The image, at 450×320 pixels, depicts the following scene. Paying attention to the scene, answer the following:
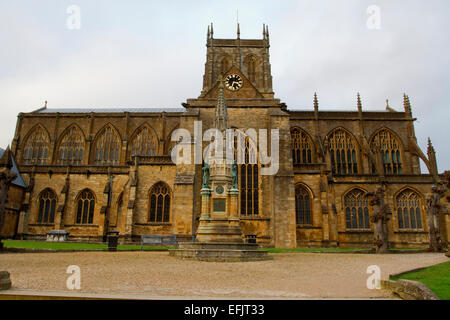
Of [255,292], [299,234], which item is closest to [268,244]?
[299,234]

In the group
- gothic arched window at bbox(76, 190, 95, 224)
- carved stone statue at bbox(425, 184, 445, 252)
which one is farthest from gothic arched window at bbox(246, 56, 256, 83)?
carved stone statue at bbox(425, 184, 445, 252)

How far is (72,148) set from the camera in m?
37.9

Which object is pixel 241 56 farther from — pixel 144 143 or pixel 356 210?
pixel 356 210

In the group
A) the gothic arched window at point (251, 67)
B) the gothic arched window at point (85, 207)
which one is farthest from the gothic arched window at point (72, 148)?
the gothic arched window at point (251, 67)

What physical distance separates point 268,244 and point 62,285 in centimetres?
2012

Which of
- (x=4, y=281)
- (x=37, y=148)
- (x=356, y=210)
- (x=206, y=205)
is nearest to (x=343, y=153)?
(x=356, y=210)

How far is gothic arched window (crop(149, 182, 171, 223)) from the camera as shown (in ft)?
90.3

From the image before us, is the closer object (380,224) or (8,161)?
(8,161)

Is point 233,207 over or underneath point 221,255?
over

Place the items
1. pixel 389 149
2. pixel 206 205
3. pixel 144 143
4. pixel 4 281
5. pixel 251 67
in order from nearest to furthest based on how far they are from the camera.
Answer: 1. pixel 4 281
2. pixel 206 205
3. pixel 389 149
4. pixel 144 143
5. pixel 251 67

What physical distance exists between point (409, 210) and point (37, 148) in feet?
134

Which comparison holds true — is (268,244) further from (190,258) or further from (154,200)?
(190,258)

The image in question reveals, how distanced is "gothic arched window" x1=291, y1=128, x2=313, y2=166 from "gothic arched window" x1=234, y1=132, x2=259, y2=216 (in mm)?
10225

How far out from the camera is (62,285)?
21.0ft
